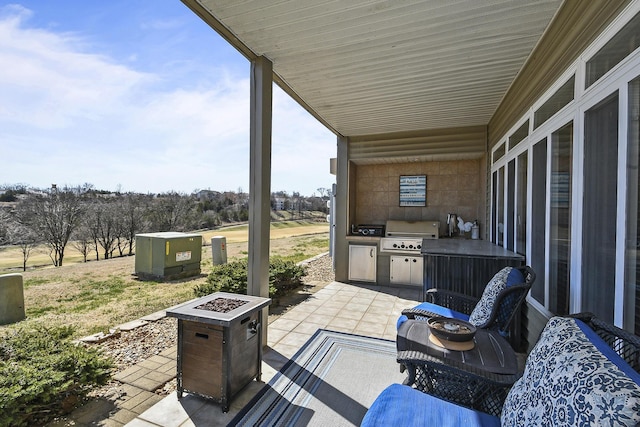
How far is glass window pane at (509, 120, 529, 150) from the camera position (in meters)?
3.06

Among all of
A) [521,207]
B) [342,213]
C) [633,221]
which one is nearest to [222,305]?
[633,221]

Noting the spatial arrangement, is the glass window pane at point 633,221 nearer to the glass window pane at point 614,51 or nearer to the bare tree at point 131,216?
the glass window pane at point 614,51

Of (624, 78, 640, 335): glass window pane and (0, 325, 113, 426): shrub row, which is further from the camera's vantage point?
(0, 325, 113, 426): shrub row

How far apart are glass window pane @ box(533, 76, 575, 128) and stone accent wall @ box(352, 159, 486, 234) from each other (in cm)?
260

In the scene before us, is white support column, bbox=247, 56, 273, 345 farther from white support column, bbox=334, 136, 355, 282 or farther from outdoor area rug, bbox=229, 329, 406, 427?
white support column, bbox=334, 136, 355, 282

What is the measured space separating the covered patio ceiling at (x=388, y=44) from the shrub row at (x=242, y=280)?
249cm

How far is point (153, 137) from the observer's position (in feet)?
21.6

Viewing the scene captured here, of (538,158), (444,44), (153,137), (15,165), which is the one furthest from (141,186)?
(538,158)

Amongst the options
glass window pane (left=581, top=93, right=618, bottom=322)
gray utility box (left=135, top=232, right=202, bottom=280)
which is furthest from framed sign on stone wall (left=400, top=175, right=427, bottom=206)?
gray utility box (left=135, top=232, right=202, bottom=280)

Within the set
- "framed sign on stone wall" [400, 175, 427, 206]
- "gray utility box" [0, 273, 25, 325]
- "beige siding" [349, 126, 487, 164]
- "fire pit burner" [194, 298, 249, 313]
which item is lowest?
"gray utility box" [0, 273, 25, 325]

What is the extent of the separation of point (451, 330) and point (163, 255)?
5.77 metres

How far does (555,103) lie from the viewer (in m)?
2.30

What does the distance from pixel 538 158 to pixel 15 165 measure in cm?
534

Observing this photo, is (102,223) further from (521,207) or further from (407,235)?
(521,207)
